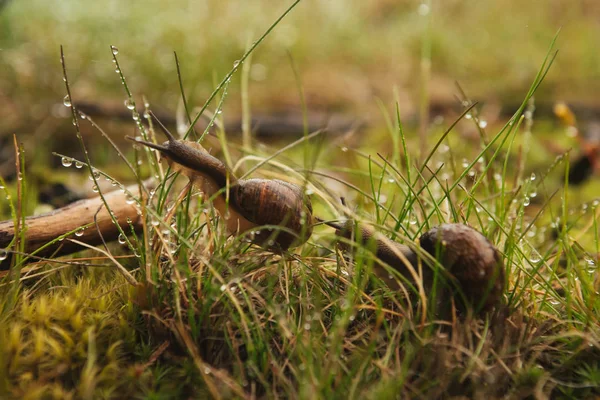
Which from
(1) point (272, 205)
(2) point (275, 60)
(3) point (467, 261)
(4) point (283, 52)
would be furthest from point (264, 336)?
(4) point (283, 52)

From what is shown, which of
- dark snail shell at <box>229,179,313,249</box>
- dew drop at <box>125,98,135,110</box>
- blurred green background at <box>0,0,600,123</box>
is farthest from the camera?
blurred green background at <box>0,0,600,123</box>

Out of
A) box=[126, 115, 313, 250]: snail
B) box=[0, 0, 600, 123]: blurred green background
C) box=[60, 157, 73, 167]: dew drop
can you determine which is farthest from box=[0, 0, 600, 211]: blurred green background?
box=[126, 115, 313, 250]: snail

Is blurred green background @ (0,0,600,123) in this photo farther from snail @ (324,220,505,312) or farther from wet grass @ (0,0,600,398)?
snail @ (324,220,505,312)

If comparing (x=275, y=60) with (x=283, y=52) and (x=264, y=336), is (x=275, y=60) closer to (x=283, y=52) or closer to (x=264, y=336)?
(x=283, y=52)

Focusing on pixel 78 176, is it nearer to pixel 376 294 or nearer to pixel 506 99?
pixel 376 294

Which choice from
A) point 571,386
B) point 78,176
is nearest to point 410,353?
point 571,386
